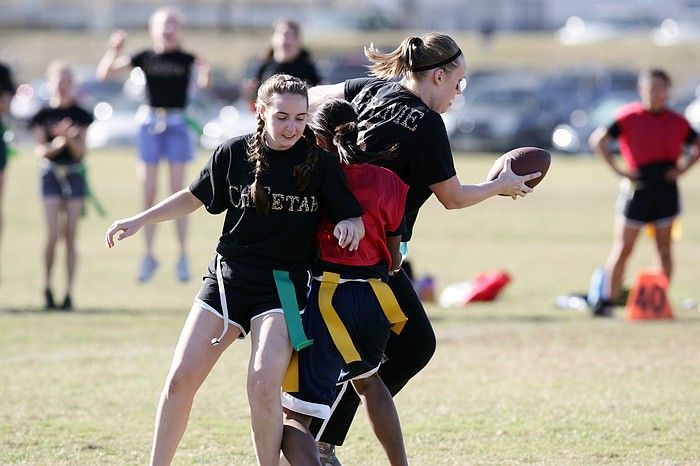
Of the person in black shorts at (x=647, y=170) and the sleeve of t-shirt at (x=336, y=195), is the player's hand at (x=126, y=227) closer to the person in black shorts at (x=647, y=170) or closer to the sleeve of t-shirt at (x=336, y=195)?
the sleeve of t-shirt at (x=336, y=195)

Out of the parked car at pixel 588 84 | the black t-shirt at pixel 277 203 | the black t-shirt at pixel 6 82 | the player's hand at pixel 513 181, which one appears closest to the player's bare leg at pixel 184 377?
the black t-shirt at pixel 277 203

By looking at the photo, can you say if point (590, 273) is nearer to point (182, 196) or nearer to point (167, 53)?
point (167, 53)

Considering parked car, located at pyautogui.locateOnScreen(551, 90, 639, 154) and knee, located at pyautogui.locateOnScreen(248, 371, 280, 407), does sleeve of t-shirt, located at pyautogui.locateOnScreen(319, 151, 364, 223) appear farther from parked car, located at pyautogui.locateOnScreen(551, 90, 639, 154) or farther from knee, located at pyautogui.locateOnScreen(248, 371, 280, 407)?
parked car, located at pyautogui.locateOnScreen(551, 90, 639, 154)

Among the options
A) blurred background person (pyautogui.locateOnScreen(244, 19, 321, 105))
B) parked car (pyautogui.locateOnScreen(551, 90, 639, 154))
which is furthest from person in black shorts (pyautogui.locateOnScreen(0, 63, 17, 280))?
parked car (pyautogui.locateOnScreen(551, 90, 639, 154))

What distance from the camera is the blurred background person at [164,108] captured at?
489 inches

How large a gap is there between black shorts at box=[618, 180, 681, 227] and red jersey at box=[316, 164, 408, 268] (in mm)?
6275

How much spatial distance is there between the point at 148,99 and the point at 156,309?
7.90 feet

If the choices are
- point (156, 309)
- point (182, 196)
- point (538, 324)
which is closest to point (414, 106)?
point (182, 196)

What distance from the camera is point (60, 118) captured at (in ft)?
37.2

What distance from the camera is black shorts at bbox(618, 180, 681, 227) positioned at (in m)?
11.2

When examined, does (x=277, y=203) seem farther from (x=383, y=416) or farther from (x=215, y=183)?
(x=383, y=416)

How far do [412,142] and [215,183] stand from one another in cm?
78

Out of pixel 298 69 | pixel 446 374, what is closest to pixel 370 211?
pixel 446 374

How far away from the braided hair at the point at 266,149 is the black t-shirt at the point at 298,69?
6.20 metres
